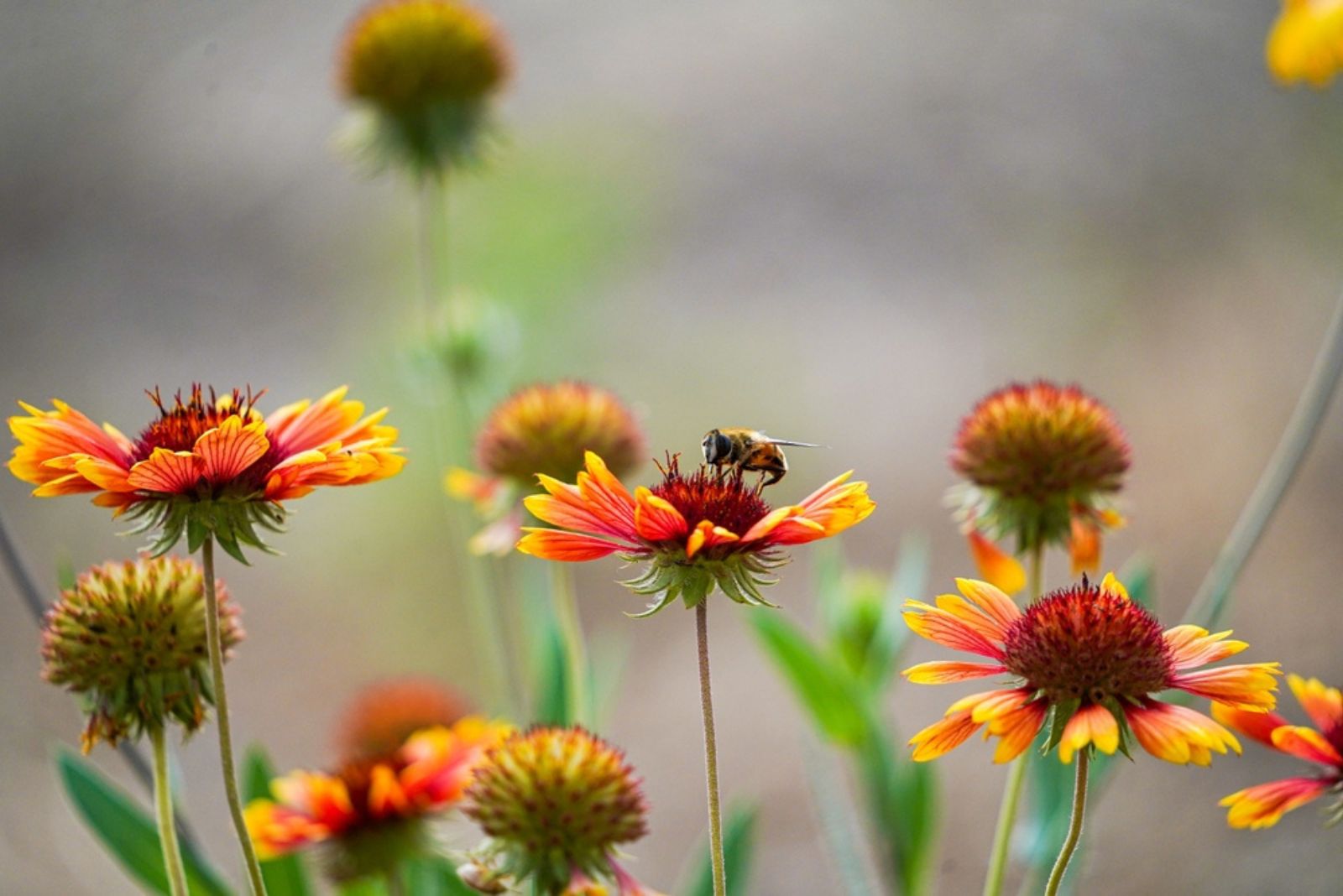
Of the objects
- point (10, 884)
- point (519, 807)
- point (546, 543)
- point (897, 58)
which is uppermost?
point (897, 58)

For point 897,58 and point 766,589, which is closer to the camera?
point 766,589

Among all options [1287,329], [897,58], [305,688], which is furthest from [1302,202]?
[305,688]

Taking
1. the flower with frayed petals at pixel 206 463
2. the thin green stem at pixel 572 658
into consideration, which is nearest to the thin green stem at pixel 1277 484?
the thin green stem at pixel 572 658

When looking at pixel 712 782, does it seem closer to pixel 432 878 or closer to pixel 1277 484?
pixel 432 878

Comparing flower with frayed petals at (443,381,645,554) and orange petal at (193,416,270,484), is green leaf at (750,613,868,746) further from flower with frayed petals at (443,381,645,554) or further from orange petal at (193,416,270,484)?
orange petal at (193,416,270,484)

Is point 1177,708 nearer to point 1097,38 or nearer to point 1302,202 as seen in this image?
point 1302,202

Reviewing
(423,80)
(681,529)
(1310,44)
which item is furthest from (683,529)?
(423,80)
